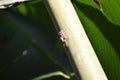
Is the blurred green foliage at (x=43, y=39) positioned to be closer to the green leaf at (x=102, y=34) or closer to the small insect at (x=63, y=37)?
the green leaf at (x=102, y=34)

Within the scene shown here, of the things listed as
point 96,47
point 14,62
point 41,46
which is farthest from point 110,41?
point 14,62

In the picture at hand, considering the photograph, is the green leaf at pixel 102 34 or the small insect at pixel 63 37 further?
the green leaf at pixel 102 34

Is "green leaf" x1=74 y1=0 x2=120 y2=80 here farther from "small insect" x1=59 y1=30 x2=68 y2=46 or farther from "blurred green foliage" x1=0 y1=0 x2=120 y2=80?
"small insect" x1=59 y1=30 x2=68 y2=46

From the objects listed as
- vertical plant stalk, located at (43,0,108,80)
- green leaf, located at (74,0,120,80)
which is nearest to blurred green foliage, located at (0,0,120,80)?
green leaf, located at (74,0,120,80)

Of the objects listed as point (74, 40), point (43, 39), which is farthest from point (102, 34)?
point (43, 39)

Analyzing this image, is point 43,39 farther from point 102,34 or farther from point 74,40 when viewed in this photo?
point 74,40

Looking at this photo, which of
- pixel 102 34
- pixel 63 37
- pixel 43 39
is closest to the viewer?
pixel 63 37

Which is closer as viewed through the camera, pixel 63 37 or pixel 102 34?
pixel 63 37

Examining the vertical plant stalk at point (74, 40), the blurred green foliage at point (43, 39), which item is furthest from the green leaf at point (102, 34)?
the vertical plant stalk at point (74, 40)
